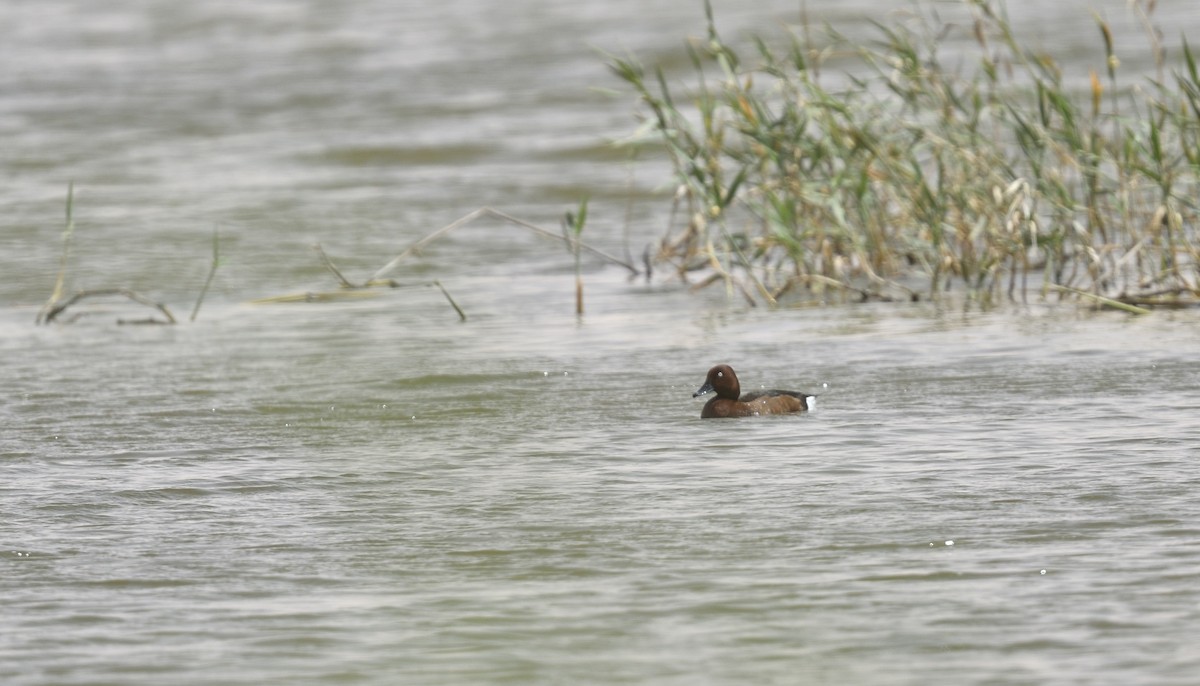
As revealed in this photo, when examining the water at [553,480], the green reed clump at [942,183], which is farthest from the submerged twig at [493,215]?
the green reed clump at [942,183]

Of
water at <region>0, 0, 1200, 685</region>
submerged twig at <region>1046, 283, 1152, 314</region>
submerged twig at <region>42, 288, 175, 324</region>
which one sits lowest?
water at <region>0, 0, 1200, 685</region>

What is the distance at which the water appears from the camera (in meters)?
4.45

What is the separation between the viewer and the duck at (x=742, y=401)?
23.0ft

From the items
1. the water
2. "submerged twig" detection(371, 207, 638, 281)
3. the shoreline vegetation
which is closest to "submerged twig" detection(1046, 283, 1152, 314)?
the shoreline vegetation

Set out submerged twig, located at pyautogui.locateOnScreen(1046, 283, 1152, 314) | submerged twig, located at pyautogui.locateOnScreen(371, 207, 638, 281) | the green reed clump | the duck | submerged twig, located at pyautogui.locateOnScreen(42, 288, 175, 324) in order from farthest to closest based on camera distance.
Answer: submerged twig, located at pyautogui.locateOnScreen(42, 288, 175, 324)
submerged twig, located at pyautogui.locateOnScreen(371, 207, 638, 281)
the green reed clump
submerged twig, located at pyautogui.locateOnScreen(1046, 283, 1152, 314)
the duck

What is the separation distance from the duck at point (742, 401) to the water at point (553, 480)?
7 cm

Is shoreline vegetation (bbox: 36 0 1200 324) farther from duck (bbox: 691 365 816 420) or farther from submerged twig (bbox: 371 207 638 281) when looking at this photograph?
duck (bbox: 691 365 816 420)

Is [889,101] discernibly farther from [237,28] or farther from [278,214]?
[237,28]

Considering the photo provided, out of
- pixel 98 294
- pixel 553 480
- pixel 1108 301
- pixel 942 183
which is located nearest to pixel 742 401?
pixel 553 480

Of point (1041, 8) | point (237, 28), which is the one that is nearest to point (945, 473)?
point (1041, 8)

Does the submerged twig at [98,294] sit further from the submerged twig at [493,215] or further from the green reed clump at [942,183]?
the green reed clump at [942,183]

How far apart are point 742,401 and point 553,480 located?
114 centimetres

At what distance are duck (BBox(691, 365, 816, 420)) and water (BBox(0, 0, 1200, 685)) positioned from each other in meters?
0.07

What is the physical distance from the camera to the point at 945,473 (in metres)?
5.99
